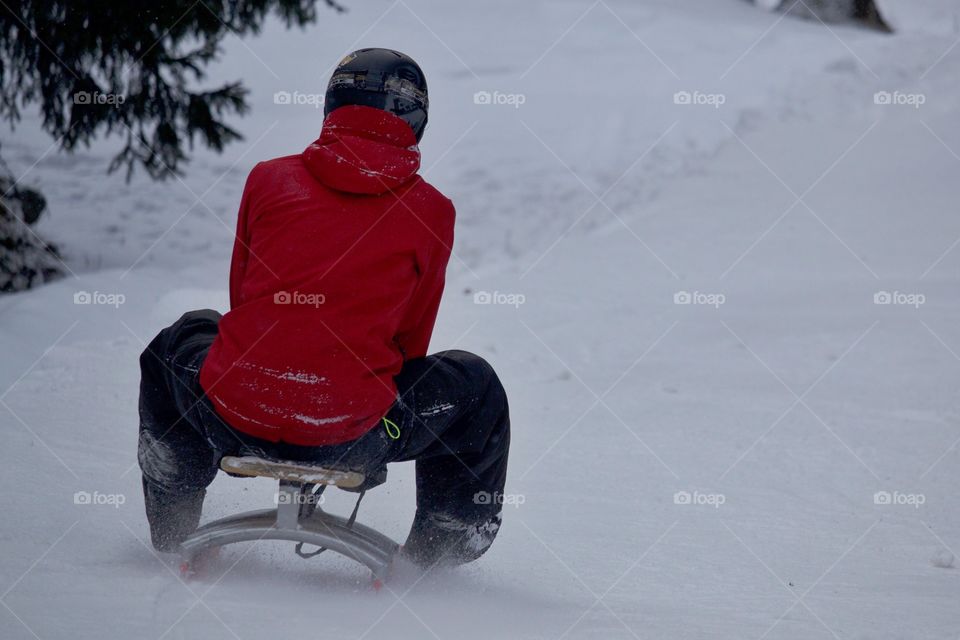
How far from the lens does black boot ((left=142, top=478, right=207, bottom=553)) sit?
9.37 feet

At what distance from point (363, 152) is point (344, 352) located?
1.62 feet

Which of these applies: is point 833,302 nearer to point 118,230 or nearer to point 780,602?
point 780,602

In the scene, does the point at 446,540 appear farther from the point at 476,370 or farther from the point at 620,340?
the point at 620,340

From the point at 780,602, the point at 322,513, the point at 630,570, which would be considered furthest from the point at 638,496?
the point at 322,513

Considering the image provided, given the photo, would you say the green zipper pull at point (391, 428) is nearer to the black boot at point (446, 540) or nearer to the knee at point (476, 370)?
the knee at point (476, 370)

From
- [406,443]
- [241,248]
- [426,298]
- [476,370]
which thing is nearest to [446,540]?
[406,443]

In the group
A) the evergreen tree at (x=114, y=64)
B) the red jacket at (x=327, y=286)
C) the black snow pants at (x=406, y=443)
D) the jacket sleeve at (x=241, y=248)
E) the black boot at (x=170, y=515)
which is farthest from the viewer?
the evergreen tree at (x=114, y=64)

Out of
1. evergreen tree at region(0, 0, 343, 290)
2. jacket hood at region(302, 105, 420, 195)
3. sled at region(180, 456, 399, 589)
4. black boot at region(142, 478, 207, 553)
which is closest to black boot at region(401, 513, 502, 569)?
sled at region(180, 456, 399, 589)

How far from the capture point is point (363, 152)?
8.61 feet

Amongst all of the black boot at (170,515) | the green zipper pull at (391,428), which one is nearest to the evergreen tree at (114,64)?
the black boot at (170,515)

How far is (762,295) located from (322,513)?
470 cm

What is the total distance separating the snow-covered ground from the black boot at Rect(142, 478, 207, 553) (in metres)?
0.06

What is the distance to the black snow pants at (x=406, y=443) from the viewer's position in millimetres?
2615

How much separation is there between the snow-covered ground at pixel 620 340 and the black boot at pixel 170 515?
0.21 ft
